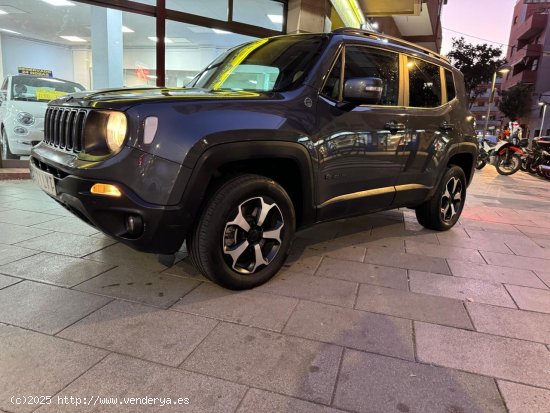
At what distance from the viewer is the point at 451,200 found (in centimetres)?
492

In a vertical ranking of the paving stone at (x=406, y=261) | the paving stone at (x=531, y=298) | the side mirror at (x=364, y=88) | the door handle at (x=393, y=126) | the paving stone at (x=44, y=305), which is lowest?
the paving stone at (x=531, y=298)

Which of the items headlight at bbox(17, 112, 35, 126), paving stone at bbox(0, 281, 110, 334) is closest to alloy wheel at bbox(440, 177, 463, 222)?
paving stone at bbox(0, 281, 110, 334)

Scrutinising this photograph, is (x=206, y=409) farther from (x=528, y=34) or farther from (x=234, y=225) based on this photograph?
(x=528, y=34)

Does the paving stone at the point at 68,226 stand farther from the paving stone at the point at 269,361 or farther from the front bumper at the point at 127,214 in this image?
the paving stone at the point at 269,361

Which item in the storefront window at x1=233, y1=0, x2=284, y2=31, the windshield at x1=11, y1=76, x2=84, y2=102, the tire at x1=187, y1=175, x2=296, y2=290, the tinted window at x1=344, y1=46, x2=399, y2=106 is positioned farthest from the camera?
the storefront window at x1=233, y1=0, x2=284, y2=31

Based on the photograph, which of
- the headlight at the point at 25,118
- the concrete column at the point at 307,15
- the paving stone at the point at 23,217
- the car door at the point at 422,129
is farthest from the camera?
the concrete column at the point at 307,15

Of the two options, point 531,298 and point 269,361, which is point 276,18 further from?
point 269,361

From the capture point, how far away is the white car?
743cm

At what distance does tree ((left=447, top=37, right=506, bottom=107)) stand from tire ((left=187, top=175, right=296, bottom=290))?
2955 centimetres

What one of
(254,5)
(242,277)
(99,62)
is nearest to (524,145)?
(254,5)

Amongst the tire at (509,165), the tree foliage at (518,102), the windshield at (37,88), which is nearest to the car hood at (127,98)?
the windshield at (37,88)

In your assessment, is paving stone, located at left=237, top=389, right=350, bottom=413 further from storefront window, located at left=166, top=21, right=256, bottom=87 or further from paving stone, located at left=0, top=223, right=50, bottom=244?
storefront window, located at left=166, top=21, right=256, bottom=87

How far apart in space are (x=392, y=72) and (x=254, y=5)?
20.8 feet

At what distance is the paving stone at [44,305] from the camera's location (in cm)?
238
